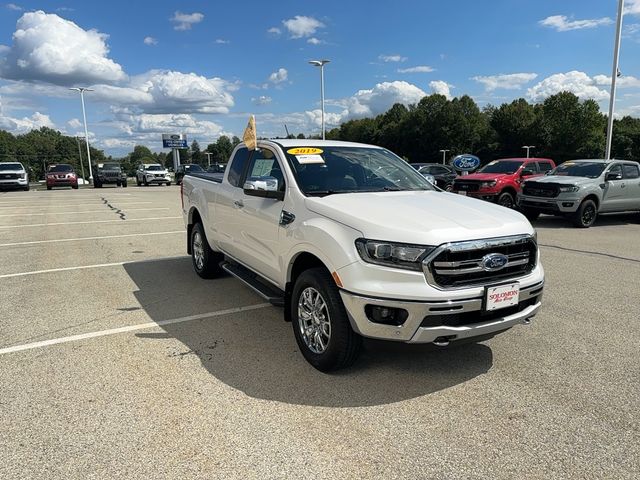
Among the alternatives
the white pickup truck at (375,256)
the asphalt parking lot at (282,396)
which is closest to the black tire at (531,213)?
the asphalt parking lot at (282,396)

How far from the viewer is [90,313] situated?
5.35 m

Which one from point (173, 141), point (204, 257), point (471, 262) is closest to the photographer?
point (471, 262)

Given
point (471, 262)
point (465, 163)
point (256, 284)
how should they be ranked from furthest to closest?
1. point (465, 163)
2. point (256, 284)
3. point (471, 262)

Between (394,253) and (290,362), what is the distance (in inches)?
55.7

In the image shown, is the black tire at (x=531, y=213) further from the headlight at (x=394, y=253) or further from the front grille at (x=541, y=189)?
the headlight at (x=394, y=253)

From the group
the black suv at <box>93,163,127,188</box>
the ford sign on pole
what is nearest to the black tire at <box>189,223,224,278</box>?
the black suv at <box>93,163,127,188</box>

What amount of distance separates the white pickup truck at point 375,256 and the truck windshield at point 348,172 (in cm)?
1

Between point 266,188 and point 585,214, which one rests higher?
point 266,188

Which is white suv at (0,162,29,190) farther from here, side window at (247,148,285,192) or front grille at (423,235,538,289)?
front grille at (423,235,538,289)

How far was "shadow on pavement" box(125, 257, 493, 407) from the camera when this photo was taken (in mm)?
3506

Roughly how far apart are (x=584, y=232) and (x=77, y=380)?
460 inches

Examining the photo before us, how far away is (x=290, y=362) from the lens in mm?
4035

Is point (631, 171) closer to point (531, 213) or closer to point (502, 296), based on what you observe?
point (531, 213)

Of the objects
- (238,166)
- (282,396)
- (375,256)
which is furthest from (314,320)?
(238,166)
